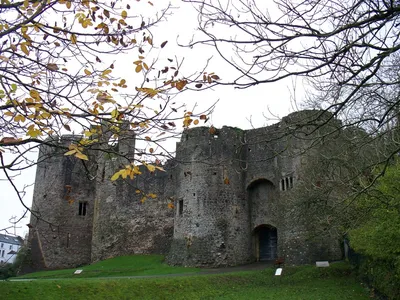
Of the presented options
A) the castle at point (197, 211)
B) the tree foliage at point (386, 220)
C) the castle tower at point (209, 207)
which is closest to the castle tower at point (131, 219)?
the castle at point (197, 211)

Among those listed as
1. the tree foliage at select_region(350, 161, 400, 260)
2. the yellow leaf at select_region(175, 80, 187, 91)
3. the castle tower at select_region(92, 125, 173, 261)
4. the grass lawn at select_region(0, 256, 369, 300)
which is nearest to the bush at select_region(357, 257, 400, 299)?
the tree foliage at select_region(350, 161, 400, 260)

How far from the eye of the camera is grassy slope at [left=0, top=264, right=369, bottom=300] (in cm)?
1502

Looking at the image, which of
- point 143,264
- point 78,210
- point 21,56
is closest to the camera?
point 21,56

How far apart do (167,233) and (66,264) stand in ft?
26.2

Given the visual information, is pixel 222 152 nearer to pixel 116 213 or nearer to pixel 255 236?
pixel 255 236

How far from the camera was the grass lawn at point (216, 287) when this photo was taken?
1502 cm

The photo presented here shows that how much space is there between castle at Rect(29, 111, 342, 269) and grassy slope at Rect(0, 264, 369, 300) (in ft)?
9.04

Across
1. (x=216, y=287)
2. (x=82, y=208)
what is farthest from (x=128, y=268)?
(x=82, y=208)

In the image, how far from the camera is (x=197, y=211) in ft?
87.8

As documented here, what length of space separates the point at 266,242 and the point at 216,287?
1060 cm

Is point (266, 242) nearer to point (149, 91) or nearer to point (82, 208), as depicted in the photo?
point (82, 208)

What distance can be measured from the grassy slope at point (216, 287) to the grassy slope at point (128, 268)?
4.93 meters

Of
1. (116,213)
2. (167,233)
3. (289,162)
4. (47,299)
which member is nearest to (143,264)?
(167,233)

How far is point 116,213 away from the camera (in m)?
32.4
